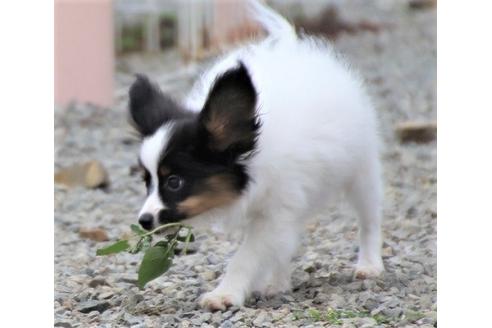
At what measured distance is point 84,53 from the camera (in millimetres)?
10219

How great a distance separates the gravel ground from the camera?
4152 millimetres

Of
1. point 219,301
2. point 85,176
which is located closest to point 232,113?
point 219,301

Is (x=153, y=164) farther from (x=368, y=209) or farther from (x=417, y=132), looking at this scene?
(x=417, y=132)

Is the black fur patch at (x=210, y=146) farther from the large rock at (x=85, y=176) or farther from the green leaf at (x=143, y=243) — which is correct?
the large rock at (x=85, y=176)

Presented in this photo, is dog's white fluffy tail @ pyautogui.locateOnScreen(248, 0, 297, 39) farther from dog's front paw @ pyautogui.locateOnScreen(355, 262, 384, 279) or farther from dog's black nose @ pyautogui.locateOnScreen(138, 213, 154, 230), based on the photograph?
dog's black nose @ pyautogui.locateOnScreen(138, 213, 154, 230)

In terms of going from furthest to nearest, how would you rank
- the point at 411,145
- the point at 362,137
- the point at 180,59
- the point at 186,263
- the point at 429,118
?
the point at 180,59
the point at 429,118
the point at 411,145
the point at 186,263
the point at 362,137

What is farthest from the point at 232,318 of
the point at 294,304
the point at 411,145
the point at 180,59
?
the point at 180,59

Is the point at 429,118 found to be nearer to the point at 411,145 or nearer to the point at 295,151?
the point at 411,145

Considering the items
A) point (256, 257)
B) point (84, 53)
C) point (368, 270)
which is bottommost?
point (84, 53)

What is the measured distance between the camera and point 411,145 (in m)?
8.35

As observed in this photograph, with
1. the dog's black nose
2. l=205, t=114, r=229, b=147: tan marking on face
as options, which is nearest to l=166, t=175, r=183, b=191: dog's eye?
the dog's black nose

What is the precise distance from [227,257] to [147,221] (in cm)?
142

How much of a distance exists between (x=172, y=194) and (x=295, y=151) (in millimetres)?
604

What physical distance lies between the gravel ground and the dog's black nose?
37cm
